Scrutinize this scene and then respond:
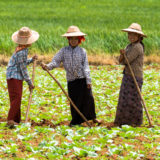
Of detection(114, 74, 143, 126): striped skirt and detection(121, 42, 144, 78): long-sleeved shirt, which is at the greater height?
detection(121, 42, 144, 78): long-sleeved shirt

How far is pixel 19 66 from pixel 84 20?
17.5m

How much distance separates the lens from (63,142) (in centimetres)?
618

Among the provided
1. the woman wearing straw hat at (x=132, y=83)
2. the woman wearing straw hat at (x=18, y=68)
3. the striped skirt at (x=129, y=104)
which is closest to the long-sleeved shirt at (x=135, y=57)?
the woman wearing straw hat at (x=132, y=83)

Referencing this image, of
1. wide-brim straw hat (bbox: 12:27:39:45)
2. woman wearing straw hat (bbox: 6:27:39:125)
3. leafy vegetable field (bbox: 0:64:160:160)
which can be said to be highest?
wide-brim straw hat (bbox: 12:27:39:45)

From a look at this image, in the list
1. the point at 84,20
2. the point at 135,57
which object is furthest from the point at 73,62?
the point at 84,20

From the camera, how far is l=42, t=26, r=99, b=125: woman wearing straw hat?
24.1 feet

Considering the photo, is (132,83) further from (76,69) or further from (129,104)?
(76,69)

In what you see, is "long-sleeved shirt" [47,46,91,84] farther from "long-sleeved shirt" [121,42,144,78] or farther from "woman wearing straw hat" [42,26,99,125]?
"long-sleeved shirt" [121,42,144,78]

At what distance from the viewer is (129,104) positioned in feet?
24.8

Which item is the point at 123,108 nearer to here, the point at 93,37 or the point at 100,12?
the point at 93,37

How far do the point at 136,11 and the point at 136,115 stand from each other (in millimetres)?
22616

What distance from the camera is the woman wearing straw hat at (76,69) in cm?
734

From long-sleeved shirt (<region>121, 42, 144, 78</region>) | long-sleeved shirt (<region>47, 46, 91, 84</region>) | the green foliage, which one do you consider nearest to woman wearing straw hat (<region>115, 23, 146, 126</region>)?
long-sleeved shirt (<region>121, 42, 144, 78</region>)

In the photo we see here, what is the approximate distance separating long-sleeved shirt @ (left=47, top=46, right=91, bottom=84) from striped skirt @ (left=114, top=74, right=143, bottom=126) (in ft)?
2.27
